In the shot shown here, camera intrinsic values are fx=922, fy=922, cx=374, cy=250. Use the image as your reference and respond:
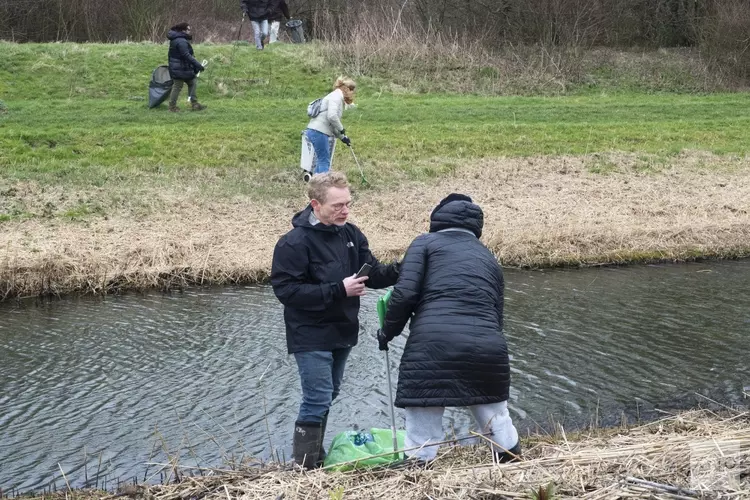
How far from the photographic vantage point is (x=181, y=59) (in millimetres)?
19812

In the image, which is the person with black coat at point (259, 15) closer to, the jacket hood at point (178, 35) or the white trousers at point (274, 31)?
the white trousers at point (274, 31)

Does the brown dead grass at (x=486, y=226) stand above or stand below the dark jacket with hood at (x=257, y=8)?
below

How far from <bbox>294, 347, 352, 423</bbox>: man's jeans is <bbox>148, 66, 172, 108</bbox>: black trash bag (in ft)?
52.9

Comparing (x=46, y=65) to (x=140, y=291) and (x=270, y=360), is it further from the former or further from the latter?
(x=270, y=360)

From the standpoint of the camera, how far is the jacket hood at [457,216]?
558cm

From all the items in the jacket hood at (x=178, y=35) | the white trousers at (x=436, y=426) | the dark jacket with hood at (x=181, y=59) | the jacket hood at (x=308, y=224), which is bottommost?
the white trousers at (x=436, y=426)

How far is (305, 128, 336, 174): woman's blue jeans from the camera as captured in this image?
47.7 ft

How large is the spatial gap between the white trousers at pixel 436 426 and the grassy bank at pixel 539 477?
0.39 ft

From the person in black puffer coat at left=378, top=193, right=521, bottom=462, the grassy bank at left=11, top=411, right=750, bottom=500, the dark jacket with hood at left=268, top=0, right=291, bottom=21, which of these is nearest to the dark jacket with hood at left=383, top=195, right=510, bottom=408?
the person in black puffer coat at left=378, top=193, right=521, bottom=462

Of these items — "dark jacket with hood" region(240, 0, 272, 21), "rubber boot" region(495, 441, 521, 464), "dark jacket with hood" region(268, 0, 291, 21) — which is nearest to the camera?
"rubber boot" region(495, 441, 521, 464)

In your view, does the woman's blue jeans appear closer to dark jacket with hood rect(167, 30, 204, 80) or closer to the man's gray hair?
dark jacket with hood rect(167, 30, 204, 80)

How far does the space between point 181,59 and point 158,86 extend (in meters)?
1.34

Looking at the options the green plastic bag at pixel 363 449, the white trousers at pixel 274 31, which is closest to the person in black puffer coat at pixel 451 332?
the green plastic bag at pixel 363 449

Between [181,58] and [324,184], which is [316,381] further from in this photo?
[181,58]
